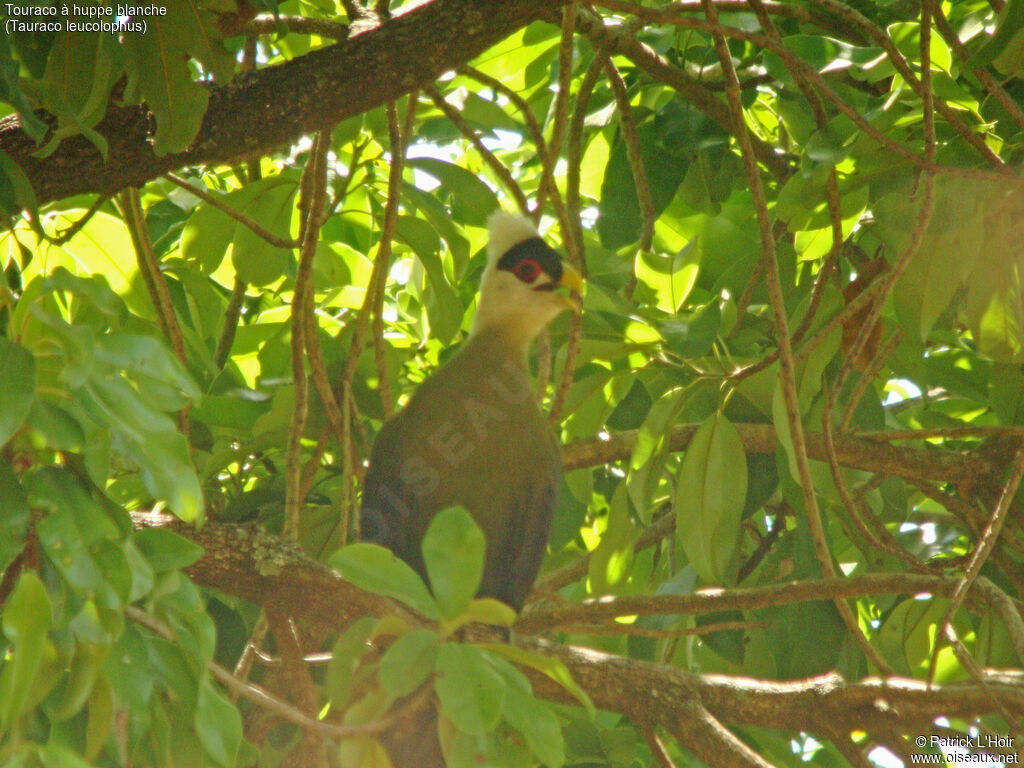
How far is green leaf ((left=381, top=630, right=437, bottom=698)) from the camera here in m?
1.17

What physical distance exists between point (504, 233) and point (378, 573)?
1.89m

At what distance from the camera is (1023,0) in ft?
5.60

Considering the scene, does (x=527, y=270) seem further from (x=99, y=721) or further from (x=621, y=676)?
(x=99, y=721)

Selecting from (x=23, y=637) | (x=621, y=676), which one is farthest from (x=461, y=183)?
(x=23, y=637)

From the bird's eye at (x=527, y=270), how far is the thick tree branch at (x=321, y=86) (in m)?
1.08

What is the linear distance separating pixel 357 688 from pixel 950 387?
6.08 ft

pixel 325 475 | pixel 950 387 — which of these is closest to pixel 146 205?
pixel 325 475

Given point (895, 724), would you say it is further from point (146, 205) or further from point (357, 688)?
point (146, 205)

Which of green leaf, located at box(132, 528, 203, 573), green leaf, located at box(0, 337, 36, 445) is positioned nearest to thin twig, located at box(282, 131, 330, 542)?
green leaf, located at box(132, 528, 203, 573)

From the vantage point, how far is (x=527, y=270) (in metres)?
2.93

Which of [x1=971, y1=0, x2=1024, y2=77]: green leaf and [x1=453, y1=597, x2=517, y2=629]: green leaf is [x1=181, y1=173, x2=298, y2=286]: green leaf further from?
[x1=971, y1=0, x2=1024, y2=77]: green leaf

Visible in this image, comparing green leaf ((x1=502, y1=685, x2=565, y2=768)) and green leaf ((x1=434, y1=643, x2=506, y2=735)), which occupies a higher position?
green leaf ((x1=434, y1=643, x2=506, y2=735))

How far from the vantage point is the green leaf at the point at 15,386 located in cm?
91

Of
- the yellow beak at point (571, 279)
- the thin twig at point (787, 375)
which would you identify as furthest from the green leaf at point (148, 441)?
the yellow beak at point (571, 279)
